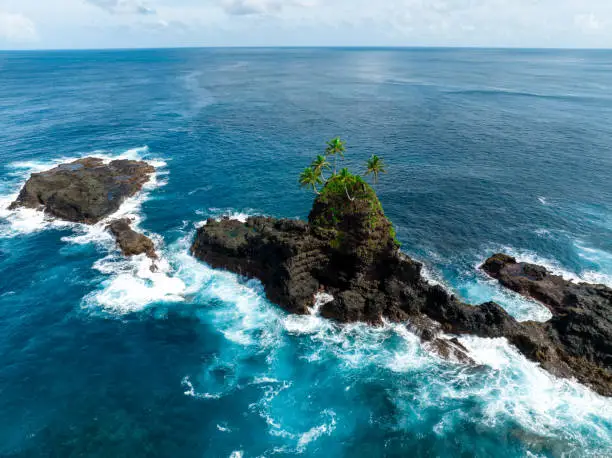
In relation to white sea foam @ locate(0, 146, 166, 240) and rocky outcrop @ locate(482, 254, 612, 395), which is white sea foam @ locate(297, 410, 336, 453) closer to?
rocky outcrop @ locate(482, 254, 612, 395)

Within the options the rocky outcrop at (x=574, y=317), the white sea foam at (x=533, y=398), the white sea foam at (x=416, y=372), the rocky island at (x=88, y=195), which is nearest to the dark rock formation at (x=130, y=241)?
the rocky island at (x=88, y=195)

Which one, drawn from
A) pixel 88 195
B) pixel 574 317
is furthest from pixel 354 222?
pixel 88 195

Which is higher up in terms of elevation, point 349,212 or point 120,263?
point 349,212

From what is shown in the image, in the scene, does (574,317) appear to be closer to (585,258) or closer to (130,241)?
(585,258)

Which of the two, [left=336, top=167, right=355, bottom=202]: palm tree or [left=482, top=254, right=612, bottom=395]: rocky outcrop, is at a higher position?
[left=336, top=167, right=355, bottom=202]: palm tree

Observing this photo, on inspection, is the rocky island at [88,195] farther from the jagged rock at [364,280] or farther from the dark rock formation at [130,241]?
the jagged rock at [364,280]

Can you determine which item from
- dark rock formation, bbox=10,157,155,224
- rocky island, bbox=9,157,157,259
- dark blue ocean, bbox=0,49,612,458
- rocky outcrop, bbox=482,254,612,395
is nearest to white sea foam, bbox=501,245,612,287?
dark blue ocean, bbox=0,49,612,458

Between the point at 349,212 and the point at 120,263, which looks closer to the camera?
the point at 349,212

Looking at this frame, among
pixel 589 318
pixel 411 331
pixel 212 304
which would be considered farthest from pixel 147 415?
pixel 589 318
